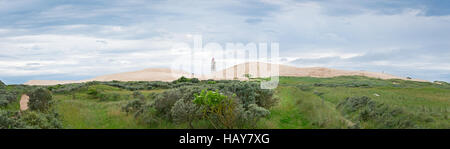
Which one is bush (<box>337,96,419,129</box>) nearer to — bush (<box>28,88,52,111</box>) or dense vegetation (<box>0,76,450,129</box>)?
dense vegetation (<box>0,76,450,129</box>)

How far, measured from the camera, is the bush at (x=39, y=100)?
18.0 m

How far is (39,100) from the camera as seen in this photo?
1848 cm

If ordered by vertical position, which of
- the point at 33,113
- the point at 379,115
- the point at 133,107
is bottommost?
the point at 379,115

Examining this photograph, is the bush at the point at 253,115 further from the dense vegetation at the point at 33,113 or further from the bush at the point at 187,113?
the dense vegetation at the point at 33,113

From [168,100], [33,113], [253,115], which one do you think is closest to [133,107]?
[168,100]

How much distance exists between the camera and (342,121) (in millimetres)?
14570

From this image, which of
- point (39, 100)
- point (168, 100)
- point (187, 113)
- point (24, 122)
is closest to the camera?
point (24, 122)

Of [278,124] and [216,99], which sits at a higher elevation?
[216,99]

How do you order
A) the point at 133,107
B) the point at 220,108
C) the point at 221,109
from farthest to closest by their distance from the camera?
the point at 133,107 < the point at 221,109 < the point at 220,108

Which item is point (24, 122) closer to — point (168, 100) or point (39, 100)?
point (168, 100)
